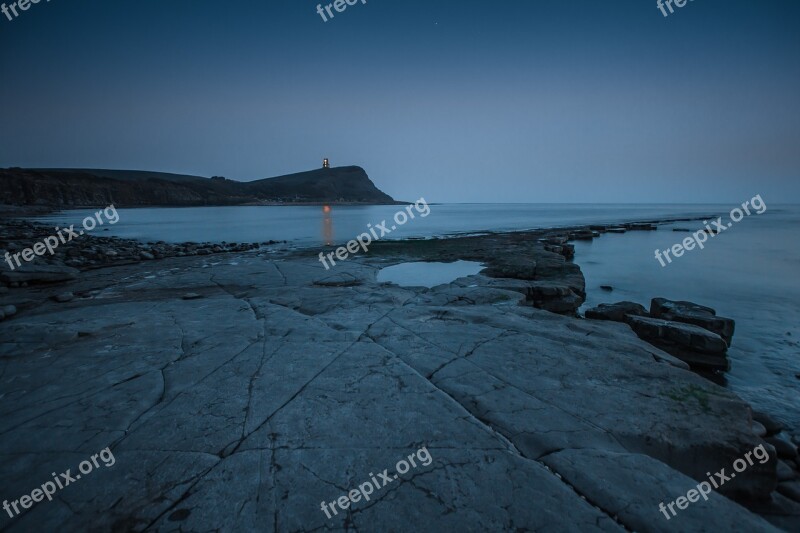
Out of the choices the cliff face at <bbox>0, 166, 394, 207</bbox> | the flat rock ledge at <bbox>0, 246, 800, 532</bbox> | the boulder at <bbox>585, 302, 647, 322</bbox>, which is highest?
the cliff face at <bbox>0, 166, 394, 207</bbox>

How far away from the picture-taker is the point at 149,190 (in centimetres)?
11356

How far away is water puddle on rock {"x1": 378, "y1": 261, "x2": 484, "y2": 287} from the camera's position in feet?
42.7

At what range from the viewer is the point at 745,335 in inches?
350

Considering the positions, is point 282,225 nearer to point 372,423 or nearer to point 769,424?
point 372,423

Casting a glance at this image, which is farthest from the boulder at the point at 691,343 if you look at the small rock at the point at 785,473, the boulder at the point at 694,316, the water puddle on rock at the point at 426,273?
the water puddle on rock at the point at 426,273

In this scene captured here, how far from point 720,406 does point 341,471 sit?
4.30 m

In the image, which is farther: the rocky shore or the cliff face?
the cliff face

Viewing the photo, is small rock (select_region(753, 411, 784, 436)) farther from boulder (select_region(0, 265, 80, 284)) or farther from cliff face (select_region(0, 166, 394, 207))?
cliff face (select_region(0, 166, 394, 207))

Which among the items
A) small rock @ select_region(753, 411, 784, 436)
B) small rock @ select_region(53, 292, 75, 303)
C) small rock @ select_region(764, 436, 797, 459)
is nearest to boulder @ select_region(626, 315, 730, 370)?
small rock @ select_region(753, 411, 784, 436)

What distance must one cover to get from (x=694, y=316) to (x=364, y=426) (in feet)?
29.6

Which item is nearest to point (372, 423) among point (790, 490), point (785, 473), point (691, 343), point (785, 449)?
point (790, 490)

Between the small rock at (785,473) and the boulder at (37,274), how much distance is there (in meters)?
16.4

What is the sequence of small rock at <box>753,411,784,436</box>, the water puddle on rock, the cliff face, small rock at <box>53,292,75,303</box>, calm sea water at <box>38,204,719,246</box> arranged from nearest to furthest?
small rock at <box>753,411,784,436</box> → small rock at <box>53,292,75,303</box> → the water puddle on rock → calm sea water at <box>38,204,719,246</box> → the cliff face

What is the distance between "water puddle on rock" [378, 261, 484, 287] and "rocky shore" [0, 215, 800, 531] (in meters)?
6.16
